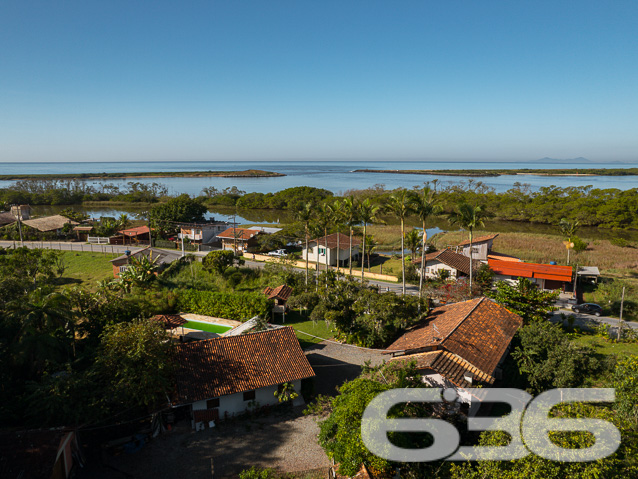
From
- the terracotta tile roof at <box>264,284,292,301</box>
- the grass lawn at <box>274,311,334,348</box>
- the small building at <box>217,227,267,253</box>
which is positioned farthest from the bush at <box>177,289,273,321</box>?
the small building at <box>217,227,267,253</box>

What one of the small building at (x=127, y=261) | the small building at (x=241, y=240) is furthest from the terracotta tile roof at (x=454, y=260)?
the small building at (x=127, y=261)

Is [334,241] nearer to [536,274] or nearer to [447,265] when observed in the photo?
[447,265]

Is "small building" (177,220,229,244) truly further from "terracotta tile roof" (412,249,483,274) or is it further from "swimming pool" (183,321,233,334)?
"terracotta tile roof" (412,249,483,274)

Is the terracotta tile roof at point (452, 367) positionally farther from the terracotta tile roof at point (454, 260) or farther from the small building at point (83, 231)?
the small building at point (83, 231)

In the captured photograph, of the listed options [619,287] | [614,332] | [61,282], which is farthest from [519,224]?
[61,282]

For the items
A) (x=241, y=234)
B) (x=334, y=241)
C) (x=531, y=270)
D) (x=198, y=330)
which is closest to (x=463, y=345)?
(x=198, y=330)
